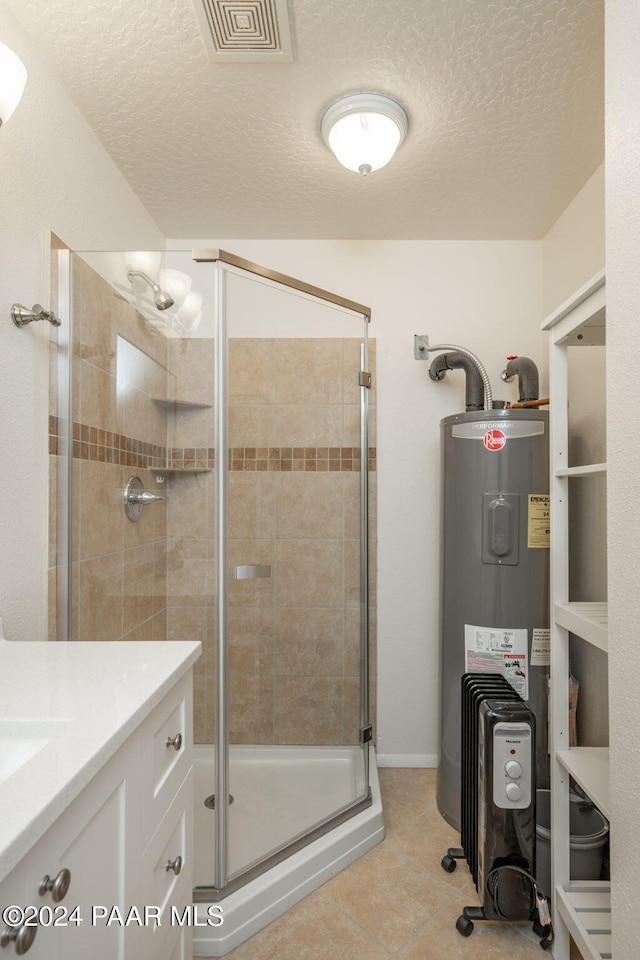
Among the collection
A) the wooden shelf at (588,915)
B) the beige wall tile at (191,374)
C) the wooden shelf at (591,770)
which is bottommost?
the wooden shelf at (588,915)

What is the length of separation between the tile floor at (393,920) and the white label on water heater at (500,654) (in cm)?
62

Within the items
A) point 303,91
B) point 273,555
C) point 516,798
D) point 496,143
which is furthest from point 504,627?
point 303,91

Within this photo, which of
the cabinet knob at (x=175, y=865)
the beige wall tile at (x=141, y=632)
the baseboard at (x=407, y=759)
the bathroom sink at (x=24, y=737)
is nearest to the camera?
the bathroom sink at (x=24, y=737)

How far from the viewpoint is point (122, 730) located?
741 mm

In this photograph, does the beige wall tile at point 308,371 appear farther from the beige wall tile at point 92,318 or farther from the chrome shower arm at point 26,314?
the chrome shower arm at point 26,314

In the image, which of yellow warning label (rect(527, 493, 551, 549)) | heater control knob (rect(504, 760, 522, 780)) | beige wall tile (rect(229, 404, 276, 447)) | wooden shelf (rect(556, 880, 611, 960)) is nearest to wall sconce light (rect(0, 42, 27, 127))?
beige wall tile (rect(229, 404, 276, 447))

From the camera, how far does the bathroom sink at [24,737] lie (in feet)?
2.44

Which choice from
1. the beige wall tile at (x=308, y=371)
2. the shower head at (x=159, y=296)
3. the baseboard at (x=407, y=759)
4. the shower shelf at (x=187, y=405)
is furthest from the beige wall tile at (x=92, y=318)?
the baseboard at (x=407, y=759)

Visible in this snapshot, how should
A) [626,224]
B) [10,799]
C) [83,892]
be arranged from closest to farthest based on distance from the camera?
[10,799], [83,892], [626,224]

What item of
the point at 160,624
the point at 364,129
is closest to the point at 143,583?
the point at 160,624

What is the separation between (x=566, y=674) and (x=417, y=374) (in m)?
1.45

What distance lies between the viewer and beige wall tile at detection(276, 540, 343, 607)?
5.77 feet

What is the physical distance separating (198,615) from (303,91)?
1569mm

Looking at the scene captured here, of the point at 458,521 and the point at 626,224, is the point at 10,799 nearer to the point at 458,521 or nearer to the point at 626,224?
the point at 626,224
